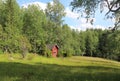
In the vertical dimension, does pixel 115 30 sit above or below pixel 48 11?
below

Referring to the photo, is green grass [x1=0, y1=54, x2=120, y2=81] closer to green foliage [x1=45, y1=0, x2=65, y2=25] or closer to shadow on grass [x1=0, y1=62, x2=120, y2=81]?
shadow on grass [x1=0, y1=62, x2=120, y2=81]

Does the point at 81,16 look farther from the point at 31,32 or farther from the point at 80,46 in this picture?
the point at 80,46

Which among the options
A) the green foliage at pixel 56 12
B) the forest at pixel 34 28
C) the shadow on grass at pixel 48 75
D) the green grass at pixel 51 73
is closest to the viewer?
the shadow on grass at pixel 48 75

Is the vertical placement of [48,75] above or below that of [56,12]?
below

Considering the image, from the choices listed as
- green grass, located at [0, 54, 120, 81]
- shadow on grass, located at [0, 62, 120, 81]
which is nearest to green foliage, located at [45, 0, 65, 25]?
green grass, located at [0, 54, 120, 81]

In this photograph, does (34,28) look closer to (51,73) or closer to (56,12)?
(56,12)

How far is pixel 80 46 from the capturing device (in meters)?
164

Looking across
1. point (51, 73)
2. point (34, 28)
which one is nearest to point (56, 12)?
point (34, 28)

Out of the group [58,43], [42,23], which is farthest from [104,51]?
[42,23]

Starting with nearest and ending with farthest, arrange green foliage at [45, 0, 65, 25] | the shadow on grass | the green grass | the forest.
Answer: the shadow on grass → the green grass → the forest → green foliage at [45, 0, 65, 25]

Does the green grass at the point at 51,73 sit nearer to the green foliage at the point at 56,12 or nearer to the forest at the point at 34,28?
the forest at the point at 34,28

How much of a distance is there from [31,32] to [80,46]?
2198 inches

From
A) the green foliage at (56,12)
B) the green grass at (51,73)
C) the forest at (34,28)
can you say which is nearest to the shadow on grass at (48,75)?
the green grass at (51,73)

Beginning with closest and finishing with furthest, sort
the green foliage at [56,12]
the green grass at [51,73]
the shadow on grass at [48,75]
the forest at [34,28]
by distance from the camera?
the shadow on grass at [48,75] → the green grass at [51,73] → the forest at [34,28] → the green foliage at [56,12]
